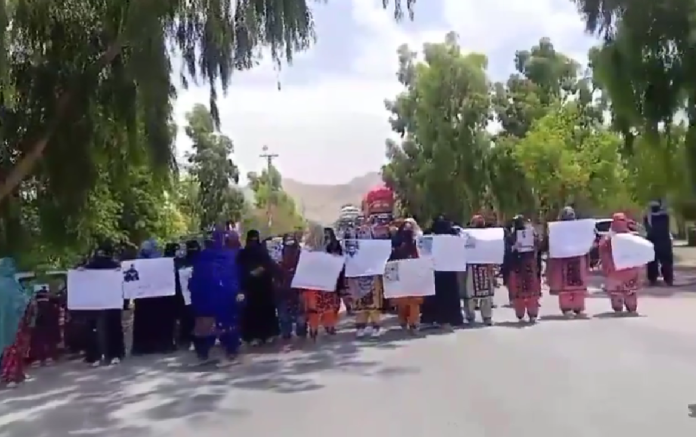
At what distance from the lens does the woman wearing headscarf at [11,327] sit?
37.1ft

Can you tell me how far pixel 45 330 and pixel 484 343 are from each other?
6.08m

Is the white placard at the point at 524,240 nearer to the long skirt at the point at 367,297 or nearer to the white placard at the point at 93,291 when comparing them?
the long skirt at the point at 367,297

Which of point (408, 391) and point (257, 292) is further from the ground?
point (257, 292)

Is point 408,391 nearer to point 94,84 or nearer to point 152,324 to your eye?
point 152,324

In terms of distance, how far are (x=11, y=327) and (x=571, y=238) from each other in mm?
8530

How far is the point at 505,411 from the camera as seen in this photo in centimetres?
825

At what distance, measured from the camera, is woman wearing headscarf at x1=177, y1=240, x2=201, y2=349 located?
1358 centimetres

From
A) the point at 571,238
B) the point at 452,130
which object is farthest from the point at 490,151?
the point at 571,238

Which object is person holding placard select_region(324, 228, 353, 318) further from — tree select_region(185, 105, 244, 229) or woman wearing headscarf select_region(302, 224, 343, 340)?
tree select_region(185, 105, 244, 229)

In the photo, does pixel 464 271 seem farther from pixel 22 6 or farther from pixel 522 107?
pixel 522 107

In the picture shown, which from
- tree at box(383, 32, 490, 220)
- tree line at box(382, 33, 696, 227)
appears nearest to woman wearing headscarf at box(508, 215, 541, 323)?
tree line at box(382, 33, 696, 227)

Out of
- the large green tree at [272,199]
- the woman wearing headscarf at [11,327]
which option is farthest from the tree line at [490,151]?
the large green tree at [272,199]

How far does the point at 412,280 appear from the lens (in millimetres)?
14406

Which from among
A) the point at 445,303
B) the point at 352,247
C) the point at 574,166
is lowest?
the point at 445,303
